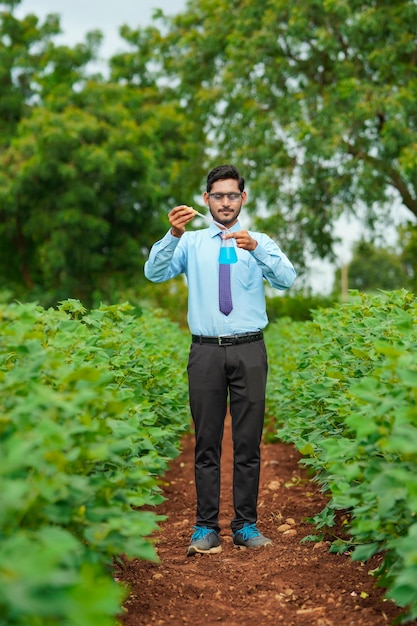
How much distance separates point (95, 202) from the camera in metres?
27.3

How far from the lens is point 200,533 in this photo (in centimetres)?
503

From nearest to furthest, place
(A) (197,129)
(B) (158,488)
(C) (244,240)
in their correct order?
(B) (158,488) → (C) (244,240) → (A) (197,129)

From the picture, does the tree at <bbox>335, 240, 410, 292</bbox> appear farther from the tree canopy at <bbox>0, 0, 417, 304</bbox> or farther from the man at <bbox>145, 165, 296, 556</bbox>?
the man at <bbox>145, 165, 296, 556</bbox>

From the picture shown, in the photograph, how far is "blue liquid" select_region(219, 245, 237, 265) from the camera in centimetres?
496

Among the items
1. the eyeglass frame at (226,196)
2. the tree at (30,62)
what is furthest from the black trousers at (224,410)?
the tree at (30,62)

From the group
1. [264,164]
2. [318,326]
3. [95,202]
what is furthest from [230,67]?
A: [318,326]

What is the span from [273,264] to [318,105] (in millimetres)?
15184

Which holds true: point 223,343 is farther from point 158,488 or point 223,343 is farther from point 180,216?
point 158,488

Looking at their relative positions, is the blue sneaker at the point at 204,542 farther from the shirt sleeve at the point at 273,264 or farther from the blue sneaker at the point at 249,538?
the shirt sleeve at the point at 273,264

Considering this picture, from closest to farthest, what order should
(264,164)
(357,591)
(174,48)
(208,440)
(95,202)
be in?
(357,591)
(208,440)
(264,164)
(174,48)
(95,202)

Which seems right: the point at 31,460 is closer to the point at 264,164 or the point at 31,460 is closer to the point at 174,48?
the point at 264,164

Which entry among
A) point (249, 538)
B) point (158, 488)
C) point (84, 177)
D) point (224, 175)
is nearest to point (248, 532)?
point (249, 538)

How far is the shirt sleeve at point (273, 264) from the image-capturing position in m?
4.78

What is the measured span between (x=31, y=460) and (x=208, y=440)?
2.69m
